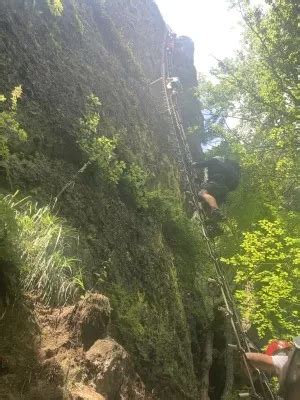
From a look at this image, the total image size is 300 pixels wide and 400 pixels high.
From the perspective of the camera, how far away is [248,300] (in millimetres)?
10172

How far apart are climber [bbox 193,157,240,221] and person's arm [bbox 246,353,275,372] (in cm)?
885

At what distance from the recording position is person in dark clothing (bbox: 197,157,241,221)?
14906 mm

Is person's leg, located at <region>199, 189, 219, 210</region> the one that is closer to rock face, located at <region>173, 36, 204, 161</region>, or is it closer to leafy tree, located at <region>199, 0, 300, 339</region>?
leafy tree, located at <region>199, 0, 300, 339</region>

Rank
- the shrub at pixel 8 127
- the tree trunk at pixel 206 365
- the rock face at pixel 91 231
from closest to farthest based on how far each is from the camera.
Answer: the rock face at pixel 91 231
the shrub at pixel 8 127
the tree trunk at pixel 206 365

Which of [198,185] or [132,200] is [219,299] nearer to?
[132,200]

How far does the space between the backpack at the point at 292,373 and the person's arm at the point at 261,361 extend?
2.19 feet

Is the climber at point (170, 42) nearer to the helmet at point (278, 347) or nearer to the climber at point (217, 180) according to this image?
the climber at point (217, 180)

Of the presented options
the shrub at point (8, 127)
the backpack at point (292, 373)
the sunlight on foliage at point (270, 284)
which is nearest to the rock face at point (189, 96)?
the sunlight on foliage at point (270, 284)

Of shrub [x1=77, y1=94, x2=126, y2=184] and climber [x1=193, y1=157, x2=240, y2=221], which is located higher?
climber [x1=193, y1=157, x2=240, y2=221]

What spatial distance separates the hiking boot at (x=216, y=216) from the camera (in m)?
13.1

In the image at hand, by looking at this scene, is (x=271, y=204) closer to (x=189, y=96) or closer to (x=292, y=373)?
(x=292, y=373)

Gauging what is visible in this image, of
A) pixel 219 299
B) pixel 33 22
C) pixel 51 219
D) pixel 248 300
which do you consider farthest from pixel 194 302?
pixel 33 22

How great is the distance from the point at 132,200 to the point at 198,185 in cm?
877

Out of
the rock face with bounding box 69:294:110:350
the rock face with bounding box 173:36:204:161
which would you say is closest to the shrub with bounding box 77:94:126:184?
the rock face with bounding box 69:294:110:350
